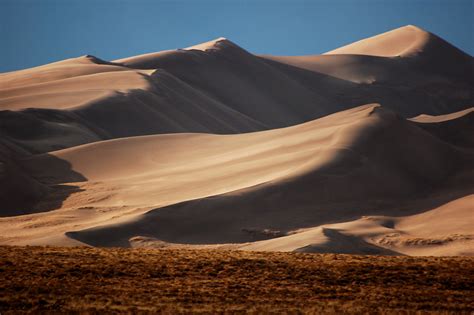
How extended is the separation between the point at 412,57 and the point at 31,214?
3467 inches

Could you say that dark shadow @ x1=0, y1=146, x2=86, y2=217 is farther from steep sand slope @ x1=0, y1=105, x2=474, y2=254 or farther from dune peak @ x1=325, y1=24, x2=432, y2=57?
dune peak @ x1=325, y1=24, x2=432, y2=57

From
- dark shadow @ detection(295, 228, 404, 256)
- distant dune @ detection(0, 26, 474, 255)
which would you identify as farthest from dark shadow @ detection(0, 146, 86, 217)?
dark shadow @ detection(295, 228, 404, 256)

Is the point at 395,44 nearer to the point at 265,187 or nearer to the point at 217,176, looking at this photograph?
the point at 217,176

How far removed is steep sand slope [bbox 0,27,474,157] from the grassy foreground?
38593 millimetres

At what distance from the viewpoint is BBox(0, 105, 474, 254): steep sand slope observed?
35.5m

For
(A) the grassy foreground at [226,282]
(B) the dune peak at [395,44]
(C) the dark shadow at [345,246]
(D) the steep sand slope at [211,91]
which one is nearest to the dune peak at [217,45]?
(D) the steep sand slope at [211,91]

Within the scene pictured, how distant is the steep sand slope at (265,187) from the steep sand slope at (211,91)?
453 inches

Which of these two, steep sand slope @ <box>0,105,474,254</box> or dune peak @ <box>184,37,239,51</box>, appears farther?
dune peak @ <box>184,37,239,51</box>

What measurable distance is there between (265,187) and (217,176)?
16.1 ft

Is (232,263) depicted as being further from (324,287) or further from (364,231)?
(364,231)

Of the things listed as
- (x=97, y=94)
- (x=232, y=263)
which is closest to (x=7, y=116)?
(x=97, y=94)

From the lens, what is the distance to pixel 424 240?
3381cm

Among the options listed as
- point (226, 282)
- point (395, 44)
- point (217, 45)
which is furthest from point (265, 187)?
point (395, 44)

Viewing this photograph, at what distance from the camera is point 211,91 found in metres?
100
